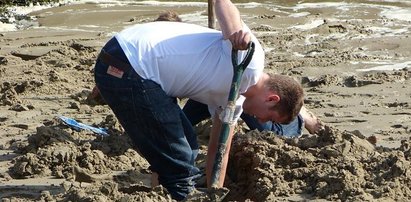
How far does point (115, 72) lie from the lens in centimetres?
443

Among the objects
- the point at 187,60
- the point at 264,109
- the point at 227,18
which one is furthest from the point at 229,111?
the point at 227,18

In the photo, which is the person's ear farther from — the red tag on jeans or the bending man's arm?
the red tag on jeans

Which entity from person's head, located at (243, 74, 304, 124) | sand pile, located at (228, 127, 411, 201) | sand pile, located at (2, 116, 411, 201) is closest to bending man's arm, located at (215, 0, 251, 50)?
person's head, located at (243, 74, 304, 124)

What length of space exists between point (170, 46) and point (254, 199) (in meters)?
1.12

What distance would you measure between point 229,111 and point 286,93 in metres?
0.32

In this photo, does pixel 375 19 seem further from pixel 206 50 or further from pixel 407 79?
pixel 206 50

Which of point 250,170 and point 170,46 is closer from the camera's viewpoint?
point 170,46

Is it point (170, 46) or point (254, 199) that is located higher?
point (170, 46)

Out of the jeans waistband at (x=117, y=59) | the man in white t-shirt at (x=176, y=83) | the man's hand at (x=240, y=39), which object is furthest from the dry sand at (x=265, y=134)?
the man's hand at (x=240, y=39)

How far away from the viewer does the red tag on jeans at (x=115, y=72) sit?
4406mm

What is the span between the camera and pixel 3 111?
780cm

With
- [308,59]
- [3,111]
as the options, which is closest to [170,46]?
[3,111]

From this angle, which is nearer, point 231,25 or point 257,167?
point 231,25

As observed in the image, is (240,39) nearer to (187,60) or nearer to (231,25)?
(231,25)
